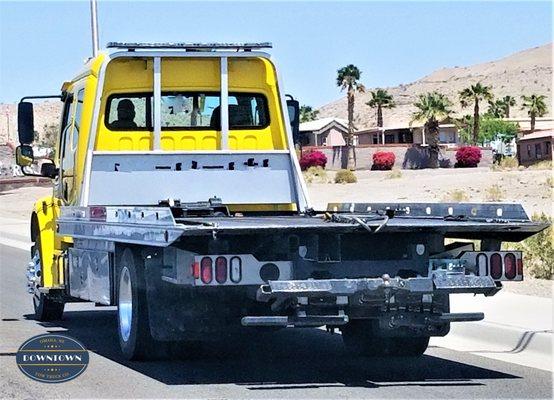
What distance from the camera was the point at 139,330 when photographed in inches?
440

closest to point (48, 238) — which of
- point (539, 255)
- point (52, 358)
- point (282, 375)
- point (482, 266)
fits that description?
point (52, 358)

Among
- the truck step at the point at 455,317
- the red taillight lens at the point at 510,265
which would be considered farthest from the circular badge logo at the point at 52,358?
the red taillight lens at the point at 510,265

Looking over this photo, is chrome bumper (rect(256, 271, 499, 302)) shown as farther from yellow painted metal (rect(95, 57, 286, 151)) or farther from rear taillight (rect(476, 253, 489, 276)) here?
yellow painted metal (rect(95, 57, 286, 151))

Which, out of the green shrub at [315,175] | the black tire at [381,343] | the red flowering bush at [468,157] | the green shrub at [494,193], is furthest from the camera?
the red flowering bush at [468,157]

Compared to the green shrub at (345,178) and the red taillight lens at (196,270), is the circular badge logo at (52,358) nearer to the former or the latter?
the red taillight lens at (196,270)

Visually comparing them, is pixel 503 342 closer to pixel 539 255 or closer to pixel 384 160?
pixel 539 255

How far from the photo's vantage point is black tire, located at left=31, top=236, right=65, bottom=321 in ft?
49.4

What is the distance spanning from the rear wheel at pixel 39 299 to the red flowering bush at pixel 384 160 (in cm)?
7048

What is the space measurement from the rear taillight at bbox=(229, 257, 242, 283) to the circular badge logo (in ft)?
6.39

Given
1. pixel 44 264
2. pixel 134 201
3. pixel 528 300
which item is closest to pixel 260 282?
pixel 134 201

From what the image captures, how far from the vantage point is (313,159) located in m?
86.3

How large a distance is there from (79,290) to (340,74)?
292 feet

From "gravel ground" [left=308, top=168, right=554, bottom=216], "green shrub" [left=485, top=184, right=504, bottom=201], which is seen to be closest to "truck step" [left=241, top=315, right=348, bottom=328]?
"gravel ground" [left=308, top=168, right=554, bottom=216]

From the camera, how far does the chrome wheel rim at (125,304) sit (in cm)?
1145
